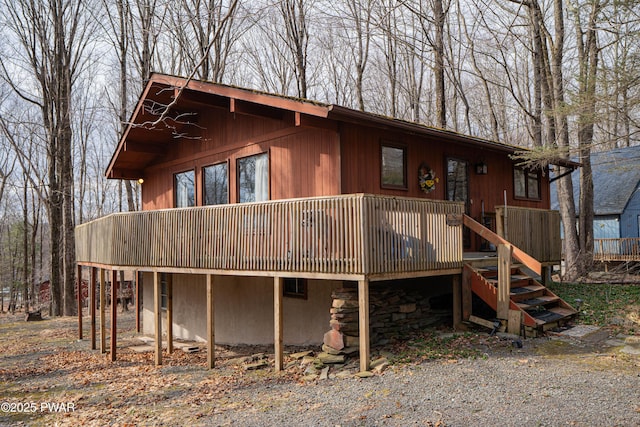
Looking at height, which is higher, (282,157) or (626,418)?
(282,157)

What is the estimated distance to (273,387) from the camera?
7.66m

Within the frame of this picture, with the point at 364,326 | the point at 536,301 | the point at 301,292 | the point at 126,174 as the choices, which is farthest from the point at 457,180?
the point at 126,174

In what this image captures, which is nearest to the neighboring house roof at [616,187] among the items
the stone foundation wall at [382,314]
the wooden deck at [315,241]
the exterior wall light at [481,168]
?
the exterior wall light at [481,168]

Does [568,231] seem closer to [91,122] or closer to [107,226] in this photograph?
[107,226]

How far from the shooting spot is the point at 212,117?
41.5 ft

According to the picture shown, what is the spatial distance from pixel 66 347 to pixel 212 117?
7.74 meters

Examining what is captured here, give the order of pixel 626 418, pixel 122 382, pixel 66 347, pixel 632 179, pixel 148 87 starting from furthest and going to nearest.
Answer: pixel 632 179, pixel 66 347, pixel 148 87, pixel 122 382, pixel 626 418

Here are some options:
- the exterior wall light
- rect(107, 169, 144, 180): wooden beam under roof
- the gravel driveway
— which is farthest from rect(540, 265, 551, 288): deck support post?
rect(107, 169, 144, 180): wooden beam under roof

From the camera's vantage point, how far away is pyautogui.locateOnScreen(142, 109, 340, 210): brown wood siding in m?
9.66

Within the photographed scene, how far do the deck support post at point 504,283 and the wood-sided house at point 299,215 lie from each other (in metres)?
0.04

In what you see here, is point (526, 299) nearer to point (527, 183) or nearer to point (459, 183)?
point (459, 183)

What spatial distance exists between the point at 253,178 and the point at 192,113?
2.92m

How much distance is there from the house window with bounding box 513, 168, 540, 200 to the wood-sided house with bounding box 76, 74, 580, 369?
59mm

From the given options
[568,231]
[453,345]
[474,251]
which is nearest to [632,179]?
[568,231]
